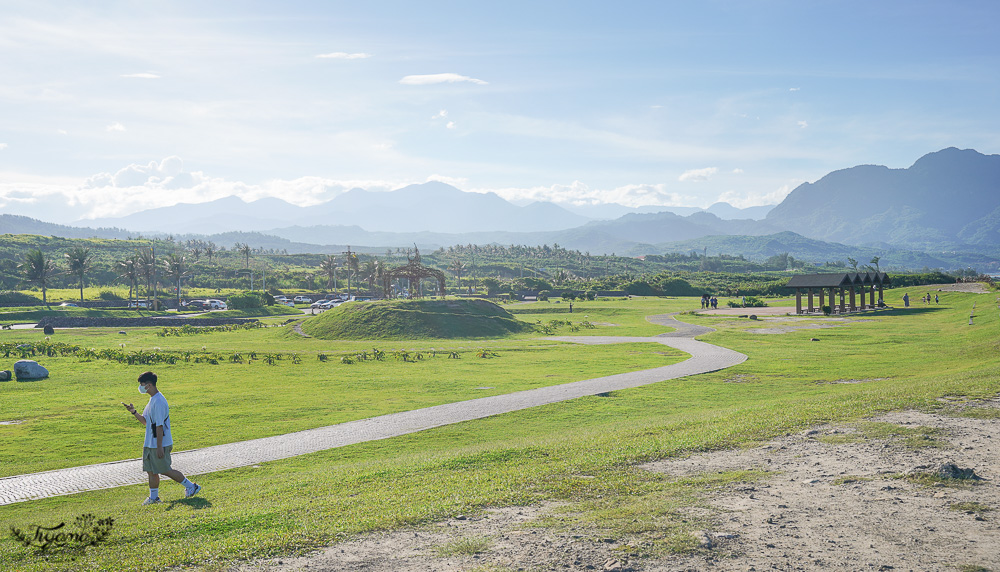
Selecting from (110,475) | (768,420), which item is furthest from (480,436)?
(110,475)

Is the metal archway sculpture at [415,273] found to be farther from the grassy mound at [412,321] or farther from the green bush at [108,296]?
the green bush at [108,296]

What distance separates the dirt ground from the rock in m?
0.12

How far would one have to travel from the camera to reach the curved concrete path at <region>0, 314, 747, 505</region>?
14.7 meters

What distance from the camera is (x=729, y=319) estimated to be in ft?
220

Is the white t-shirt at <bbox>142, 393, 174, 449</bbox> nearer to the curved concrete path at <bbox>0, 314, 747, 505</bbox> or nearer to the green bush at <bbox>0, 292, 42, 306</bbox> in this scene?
the curved concrete path at <bbox>0, 314, 747, 505</bbox>

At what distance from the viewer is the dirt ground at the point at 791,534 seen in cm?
A: 797

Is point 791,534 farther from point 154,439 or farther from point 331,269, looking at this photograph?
point 331,269

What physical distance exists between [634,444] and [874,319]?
5625 centimetres

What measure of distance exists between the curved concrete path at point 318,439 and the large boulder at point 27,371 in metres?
19.3

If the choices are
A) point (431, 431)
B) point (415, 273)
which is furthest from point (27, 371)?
point (415, 273)

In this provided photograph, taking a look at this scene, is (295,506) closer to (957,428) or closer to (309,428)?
(309,428)

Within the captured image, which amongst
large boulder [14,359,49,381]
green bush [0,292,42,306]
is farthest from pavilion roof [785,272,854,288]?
green bush [0,292,42,306]

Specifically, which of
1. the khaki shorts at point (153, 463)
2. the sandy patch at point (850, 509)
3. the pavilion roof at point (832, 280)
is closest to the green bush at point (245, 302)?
the pavilion roof at point (832, 280)

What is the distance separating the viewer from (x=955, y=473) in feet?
35.1
